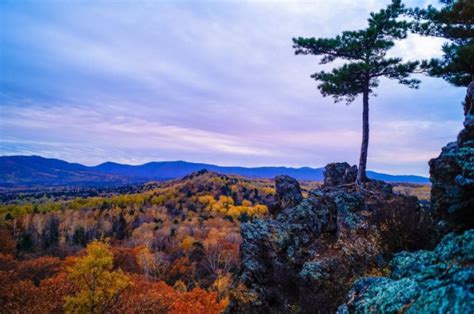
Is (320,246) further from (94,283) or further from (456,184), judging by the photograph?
(94,283)

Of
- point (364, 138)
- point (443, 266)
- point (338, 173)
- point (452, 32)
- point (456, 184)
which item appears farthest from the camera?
point (338, 173)

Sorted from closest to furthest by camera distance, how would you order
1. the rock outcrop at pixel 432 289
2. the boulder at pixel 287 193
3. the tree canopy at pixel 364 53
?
the rock outcrop at pixel 432 289, the tree canopy at pixel 364 53, the boulder at pixel 287 193

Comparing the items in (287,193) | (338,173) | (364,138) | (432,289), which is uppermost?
(364,138)

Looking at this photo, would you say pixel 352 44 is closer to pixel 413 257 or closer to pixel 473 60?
pixel 473 60

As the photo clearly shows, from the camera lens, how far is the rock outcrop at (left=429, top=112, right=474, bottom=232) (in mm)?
7891

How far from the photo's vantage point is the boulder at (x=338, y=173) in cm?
2501

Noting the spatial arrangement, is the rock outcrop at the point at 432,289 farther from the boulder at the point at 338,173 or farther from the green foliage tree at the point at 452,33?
the boulder at the point at 338,173

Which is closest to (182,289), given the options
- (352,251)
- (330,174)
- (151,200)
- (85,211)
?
(330,174)

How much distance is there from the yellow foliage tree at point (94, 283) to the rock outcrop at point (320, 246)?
22231mm

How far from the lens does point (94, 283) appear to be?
33.1m

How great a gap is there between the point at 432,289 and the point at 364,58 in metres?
18.0

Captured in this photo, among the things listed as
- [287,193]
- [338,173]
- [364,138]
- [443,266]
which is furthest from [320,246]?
[443,266]

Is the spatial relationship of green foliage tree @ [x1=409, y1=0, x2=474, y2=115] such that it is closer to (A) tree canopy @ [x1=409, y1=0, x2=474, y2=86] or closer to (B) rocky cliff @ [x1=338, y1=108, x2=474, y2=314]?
(A) tree canopy @ [x1=409, y1=0, x2=474, y2=86]

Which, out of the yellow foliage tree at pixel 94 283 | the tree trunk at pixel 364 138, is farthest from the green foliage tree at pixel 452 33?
the yellow foliage tree at pixel 94 283
